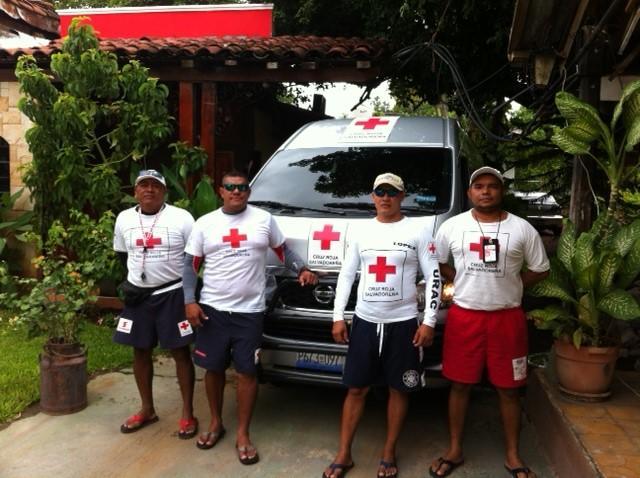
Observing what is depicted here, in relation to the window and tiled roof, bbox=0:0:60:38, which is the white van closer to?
the window

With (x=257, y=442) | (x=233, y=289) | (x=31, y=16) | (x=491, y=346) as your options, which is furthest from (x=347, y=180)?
(x=31, y=16)

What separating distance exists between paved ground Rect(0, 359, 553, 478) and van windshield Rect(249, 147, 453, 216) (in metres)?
1.51

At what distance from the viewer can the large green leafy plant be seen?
11.9 feet

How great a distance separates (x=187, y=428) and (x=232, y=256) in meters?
1.28

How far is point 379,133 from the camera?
17.2 feet

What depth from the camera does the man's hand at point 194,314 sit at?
3.72 meters

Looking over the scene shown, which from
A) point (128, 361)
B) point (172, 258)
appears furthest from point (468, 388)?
point (128, 361)

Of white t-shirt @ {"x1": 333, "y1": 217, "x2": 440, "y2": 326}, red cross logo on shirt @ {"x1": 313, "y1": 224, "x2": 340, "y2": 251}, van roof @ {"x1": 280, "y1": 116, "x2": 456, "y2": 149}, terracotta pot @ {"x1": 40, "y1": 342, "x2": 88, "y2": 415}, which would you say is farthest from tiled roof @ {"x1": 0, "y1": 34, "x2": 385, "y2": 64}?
white t-shirt @ {"x1": 333, "y1": 217, "x2": 440, "y2": 326}

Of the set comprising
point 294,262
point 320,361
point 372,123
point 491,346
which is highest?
point 372,123

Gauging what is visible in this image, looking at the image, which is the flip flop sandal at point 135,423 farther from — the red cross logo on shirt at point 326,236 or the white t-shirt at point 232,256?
the red cross logo on shirt at point 326,236

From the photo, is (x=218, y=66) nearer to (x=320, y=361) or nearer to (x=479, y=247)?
(x=320, y=361)

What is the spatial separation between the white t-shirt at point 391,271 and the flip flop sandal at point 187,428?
1.41 metres

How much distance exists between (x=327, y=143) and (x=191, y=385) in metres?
2.38

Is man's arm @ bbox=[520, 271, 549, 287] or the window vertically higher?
the window
